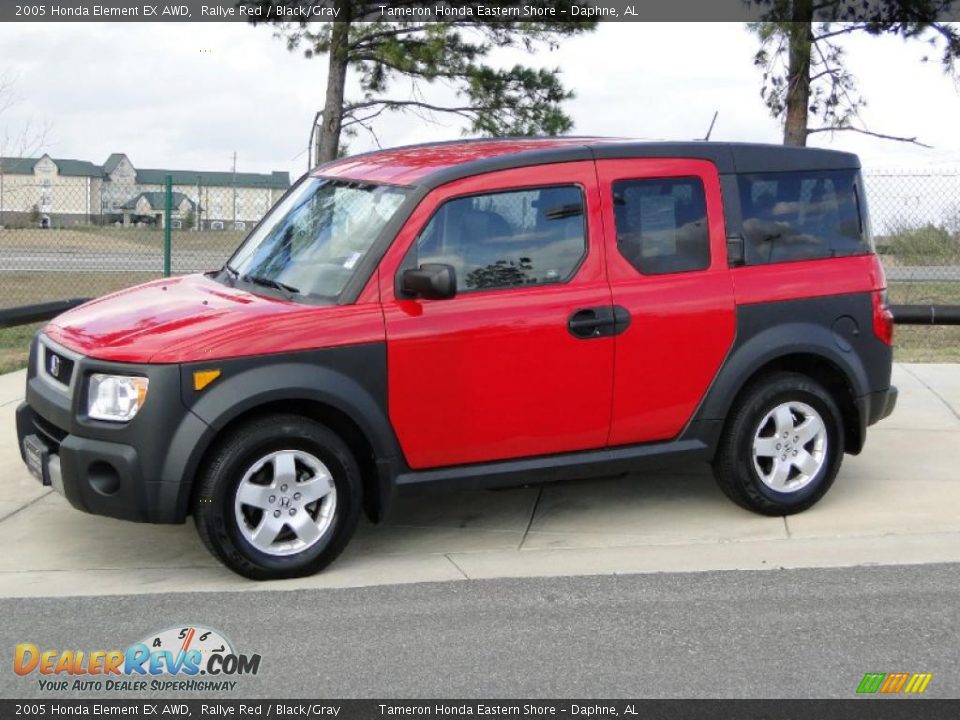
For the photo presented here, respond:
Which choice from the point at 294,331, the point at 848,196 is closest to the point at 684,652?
the point at 294,331

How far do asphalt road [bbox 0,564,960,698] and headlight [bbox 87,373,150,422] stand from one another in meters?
0.80

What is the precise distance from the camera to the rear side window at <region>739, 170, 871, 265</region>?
22.9 feet

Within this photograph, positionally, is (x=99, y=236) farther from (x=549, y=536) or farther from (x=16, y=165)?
(x=549, y=536)

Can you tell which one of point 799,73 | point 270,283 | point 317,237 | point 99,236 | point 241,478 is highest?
point 799,73

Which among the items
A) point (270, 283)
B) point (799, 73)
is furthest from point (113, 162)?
point (270, 283)

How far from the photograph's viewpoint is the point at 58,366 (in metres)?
6.34

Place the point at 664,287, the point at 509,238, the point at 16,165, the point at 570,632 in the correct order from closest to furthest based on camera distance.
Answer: the point at 570,632 < the point at 509,238 < the point at 664,287 < the point at 16,165

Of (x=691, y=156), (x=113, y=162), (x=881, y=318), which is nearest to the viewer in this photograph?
(x=691, y=156)

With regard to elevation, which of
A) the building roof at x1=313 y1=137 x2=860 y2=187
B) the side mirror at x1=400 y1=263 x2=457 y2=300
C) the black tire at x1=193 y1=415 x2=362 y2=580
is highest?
the building roof at x1=313 y1=137 x2=860 y2=187

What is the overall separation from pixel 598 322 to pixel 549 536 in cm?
117

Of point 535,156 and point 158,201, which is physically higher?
point 535,156

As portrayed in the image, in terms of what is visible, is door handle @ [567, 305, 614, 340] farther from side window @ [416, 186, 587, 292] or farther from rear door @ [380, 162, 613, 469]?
side window @ [416, 186, 587, 292]
